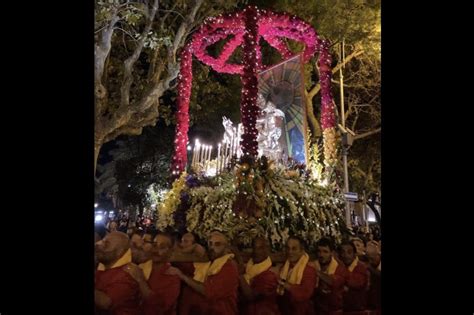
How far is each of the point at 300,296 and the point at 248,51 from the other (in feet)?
16.7

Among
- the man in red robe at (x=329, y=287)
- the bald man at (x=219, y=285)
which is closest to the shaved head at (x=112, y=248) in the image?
the bald man at (x=219, y=285)

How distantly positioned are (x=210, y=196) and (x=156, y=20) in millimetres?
8481

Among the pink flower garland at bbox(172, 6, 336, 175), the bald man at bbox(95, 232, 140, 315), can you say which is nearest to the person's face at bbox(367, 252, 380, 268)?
the pink flower garland at bbox(172, 6, 336, 175)

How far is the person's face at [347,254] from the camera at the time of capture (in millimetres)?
7000

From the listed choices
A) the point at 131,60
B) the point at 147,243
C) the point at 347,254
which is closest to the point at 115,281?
the point at 147,243

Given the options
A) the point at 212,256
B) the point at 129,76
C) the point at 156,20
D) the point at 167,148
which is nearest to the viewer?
the point at 212,256

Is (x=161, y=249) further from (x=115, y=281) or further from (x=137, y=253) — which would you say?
(x=115, y=281)

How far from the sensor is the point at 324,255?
6.88 meters

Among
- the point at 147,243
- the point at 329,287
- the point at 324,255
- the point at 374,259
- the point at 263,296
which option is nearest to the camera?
the point at 263,296

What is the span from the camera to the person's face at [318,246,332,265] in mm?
6827
